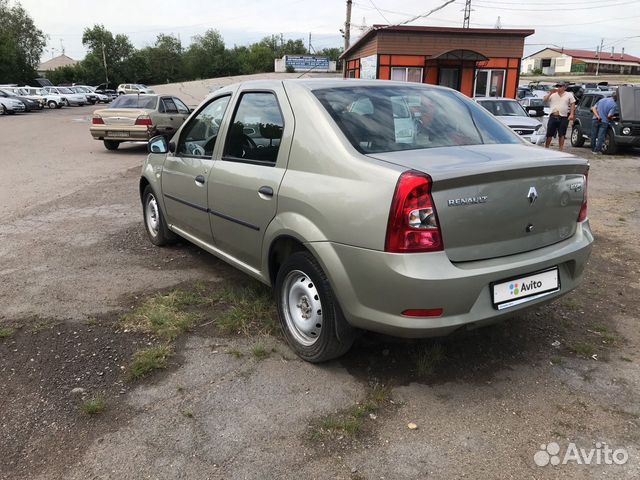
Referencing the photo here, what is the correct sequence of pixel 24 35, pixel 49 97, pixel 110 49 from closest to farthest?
pixel 49 97, pixel 24 35, pixel 110 49

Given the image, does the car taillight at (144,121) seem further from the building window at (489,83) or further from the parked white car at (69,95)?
the parked white car at (69,95)

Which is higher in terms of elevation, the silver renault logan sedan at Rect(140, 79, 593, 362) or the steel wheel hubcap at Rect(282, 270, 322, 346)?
the silver renault logan sedan at Rect(140, 79, 593, 362)

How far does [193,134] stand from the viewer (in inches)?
187

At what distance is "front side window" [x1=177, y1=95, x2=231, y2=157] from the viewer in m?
4.30

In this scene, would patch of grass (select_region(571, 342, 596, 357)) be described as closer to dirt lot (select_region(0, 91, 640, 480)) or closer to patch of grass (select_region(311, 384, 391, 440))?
dirt lot (select_region(0, 91, 640, 480))

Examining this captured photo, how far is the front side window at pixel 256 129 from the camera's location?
3.58m

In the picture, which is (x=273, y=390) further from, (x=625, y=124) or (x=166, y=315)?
(x=625, y=124)

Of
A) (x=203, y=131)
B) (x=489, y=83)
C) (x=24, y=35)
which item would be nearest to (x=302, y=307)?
(x=203, y=131)

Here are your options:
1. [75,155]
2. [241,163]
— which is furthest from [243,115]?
[75,155]

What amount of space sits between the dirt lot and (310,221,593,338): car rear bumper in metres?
0.51

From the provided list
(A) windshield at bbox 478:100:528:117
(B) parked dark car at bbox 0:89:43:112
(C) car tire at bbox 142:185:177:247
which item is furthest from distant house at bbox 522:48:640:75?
(C) car tire at bbox 142:185:177:247

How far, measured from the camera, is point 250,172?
3670 mm

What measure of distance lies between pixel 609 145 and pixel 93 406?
49.7ft

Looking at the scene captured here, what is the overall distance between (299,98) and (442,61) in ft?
76.8
